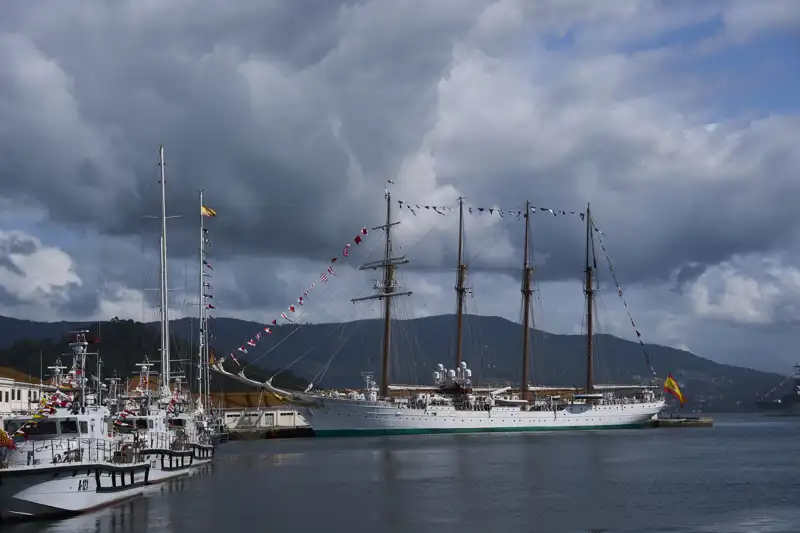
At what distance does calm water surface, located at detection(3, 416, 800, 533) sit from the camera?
155 feet

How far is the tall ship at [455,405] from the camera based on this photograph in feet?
497

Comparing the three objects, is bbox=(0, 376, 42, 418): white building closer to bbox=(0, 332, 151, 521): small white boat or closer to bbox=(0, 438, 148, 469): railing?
bbox=(0, 332, 151, 521): small white boat

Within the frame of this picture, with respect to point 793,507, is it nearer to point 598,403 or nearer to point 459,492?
point 459,492

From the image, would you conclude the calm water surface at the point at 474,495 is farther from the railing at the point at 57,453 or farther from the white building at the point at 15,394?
the white building at the point at 15,394

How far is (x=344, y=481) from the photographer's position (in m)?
71.1

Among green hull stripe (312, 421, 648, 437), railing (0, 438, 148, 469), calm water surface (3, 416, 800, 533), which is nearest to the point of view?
calm water surface (3, 416, 800, 533)

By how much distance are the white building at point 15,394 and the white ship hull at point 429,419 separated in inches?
1743

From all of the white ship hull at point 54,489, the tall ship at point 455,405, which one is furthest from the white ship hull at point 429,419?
the white ship hull at point 54,489

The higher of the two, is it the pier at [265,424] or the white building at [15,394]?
the white building at [15,394]

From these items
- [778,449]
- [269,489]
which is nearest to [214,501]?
[269,489]

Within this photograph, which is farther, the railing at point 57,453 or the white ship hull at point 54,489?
the railing at point 57,453

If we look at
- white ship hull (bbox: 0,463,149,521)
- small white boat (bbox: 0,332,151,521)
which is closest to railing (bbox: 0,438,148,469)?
small white boat (bbox: 0,332,151,521)

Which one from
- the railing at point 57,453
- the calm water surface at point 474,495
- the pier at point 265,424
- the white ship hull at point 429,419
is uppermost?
the railing at point 57,453

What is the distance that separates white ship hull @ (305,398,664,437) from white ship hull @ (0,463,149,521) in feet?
325
